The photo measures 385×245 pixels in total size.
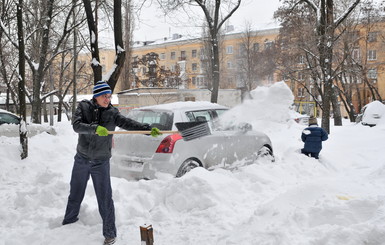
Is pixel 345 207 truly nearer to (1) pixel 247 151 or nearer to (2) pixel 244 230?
(2) pixel 244 230

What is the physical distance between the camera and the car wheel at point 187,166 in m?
5.41

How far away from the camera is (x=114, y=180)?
5480 mm


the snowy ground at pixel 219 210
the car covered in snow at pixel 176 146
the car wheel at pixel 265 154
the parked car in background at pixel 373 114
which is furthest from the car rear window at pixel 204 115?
the parked car in background at pixel 373 114

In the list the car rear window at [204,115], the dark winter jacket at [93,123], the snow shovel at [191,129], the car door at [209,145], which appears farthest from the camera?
the car rear window at [204,115]

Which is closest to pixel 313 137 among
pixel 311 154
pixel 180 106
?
pixel 311 154

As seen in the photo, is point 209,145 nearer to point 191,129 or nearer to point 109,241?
point 191,129

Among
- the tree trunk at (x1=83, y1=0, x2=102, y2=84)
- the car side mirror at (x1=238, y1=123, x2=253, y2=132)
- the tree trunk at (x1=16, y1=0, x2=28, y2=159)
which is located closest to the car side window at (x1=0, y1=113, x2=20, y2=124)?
the tree trunk at (x1=16, y1=0, x2=28, y2=159)

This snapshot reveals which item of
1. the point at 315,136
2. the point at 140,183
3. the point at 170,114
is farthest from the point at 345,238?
the point at 315,136

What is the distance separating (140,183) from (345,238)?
9.70ft

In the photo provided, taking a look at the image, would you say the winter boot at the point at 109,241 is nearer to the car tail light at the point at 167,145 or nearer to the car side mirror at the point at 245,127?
the car tail light at the point at 167,145

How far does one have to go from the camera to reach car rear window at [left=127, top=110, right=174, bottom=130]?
557cm

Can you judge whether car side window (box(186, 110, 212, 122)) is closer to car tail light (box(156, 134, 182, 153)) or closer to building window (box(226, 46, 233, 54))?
car tail light (box(156, 134, 182, 153))

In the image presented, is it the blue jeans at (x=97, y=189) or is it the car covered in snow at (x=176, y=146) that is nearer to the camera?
the blue jeans at (x=97, y=189)

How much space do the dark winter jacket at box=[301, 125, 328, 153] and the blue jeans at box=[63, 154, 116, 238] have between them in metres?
5.35
